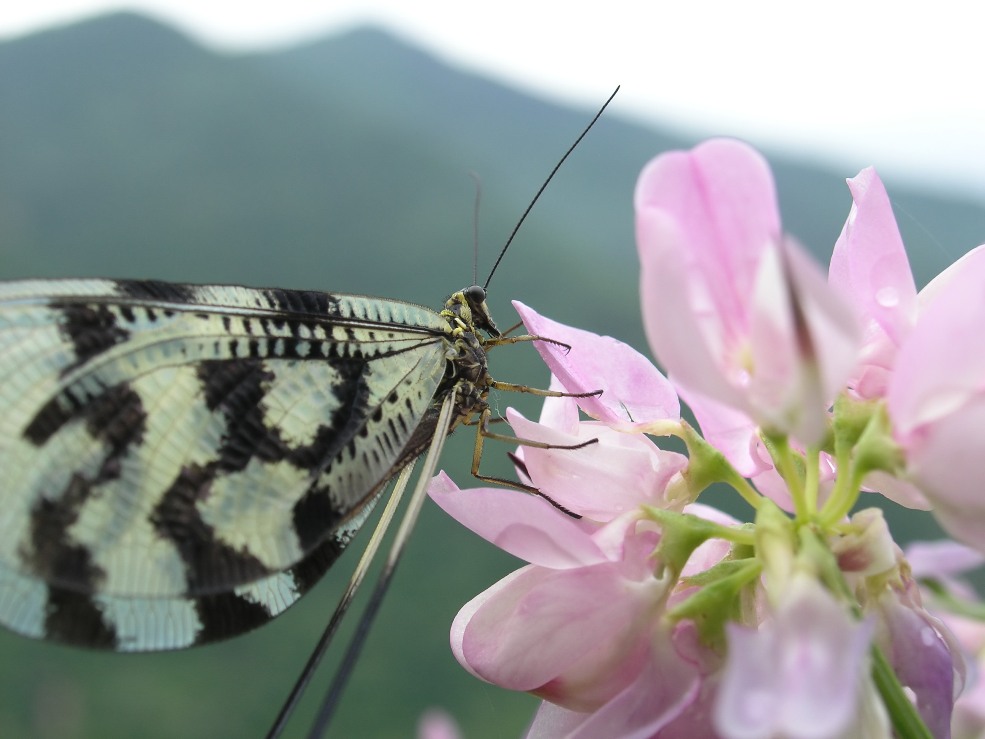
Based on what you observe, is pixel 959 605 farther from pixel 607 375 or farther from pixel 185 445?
pixel 185 445

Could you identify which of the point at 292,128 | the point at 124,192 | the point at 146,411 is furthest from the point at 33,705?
the point at 292,128

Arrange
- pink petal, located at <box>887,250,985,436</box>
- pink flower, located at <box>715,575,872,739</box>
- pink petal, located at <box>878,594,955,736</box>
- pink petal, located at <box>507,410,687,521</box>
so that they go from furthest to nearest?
pink petal, located at <box>507,410,687,521</box> → pink petal, located at <box>878,594,955,736</box> → pink petal, located at <box>887,250,985,436</box> → pink flower, located at <box>715,575,872,739</box>

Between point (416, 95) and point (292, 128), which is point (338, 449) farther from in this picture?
point (416, 95)

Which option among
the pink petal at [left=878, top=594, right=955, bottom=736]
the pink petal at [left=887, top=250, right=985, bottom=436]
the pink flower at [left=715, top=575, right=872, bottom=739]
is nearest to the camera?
the pink flower at [left=715, top=575, right=872, bottom=739]

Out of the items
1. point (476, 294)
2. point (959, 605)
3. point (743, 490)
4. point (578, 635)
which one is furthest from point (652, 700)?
point (476, 294)

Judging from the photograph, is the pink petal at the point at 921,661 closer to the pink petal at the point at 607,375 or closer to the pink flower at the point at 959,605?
the pink flower at the point at 959,605

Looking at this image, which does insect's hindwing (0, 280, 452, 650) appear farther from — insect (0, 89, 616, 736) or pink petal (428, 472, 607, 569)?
pink petal (428, 472, 607, 569)

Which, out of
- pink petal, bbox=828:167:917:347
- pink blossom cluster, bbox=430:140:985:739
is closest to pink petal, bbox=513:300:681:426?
pink blossom cluster, bbox=430:140:985:739
